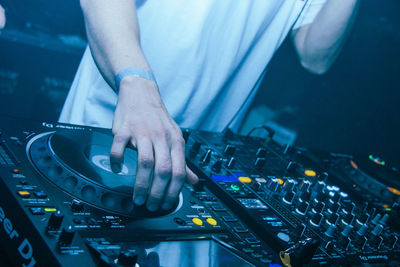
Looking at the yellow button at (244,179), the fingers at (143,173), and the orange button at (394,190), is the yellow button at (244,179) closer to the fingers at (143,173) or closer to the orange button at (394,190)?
the fingers at (143,173)

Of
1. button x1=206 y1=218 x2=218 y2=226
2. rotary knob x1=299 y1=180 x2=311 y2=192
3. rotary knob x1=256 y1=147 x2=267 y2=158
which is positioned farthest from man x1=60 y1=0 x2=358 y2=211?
rotary knob x1=299 y1=180 x2=311 y2=192

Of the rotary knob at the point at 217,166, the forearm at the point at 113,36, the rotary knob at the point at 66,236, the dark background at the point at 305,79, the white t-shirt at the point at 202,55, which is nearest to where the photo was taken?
the rotary knob at the point at 66,236

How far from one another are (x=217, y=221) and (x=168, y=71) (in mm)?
911

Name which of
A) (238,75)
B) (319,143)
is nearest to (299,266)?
(238,75)

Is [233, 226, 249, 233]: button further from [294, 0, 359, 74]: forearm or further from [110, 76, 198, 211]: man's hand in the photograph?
[294, 0, 359, 74]: forearm

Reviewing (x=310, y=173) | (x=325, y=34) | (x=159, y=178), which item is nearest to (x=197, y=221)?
(x=159, y=178)

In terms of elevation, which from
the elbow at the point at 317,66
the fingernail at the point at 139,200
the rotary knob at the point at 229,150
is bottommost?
the rotary knob at the point at 229,150

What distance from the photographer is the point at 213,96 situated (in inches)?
66.8

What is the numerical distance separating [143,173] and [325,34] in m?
1.45

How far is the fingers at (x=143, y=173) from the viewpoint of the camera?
65 centimetres

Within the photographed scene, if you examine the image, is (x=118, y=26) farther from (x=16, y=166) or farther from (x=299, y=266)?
(x=299, y=266)

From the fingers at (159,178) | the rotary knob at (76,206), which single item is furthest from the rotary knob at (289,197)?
the rotary knob at (76,206)

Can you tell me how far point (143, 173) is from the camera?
2.15ft

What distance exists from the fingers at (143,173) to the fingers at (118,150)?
3cm
